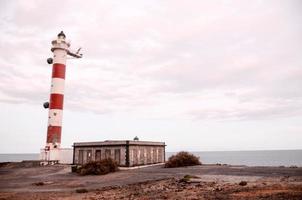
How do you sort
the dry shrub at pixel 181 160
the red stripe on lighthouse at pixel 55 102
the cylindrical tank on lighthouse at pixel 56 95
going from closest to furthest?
the dry shrub at pixel 181 160 < the cylindrical tank on lighthouse at pixel 56 95 < the red stripe on lighthouse at pixel 55 102

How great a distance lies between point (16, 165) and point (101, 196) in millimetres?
31266

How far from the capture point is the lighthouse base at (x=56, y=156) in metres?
40.8

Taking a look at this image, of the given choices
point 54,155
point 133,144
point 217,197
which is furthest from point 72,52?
point 217,197

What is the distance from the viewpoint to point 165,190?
659 inches

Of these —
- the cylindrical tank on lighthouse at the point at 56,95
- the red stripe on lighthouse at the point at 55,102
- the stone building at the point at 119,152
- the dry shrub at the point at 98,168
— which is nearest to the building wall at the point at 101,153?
the stone building at the point at 119,152

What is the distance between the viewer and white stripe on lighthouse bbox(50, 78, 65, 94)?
139ft

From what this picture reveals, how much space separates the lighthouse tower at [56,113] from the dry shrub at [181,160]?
1543cm

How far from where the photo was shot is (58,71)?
141 feet

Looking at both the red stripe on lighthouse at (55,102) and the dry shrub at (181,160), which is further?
the red stripe on lighthouse at (55,102)

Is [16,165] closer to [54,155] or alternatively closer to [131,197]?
[54,155]

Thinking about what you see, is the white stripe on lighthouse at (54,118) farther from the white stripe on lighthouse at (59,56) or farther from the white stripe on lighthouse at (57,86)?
the white stripe on lighthouse at (59,56)

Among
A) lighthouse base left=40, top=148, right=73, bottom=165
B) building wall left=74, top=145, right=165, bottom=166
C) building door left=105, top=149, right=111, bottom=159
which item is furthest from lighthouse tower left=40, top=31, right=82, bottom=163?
building door left=105, top=149, right=111, bottom=159

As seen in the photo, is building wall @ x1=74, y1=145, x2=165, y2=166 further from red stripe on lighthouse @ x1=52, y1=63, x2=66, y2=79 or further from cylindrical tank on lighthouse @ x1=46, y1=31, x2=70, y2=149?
red stripe on lighthouse @ x1=52, y1=63, x2=66, y2=79

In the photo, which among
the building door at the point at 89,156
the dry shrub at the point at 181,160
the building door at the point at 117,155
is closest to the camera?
the dry shrub at the point at 181,160
